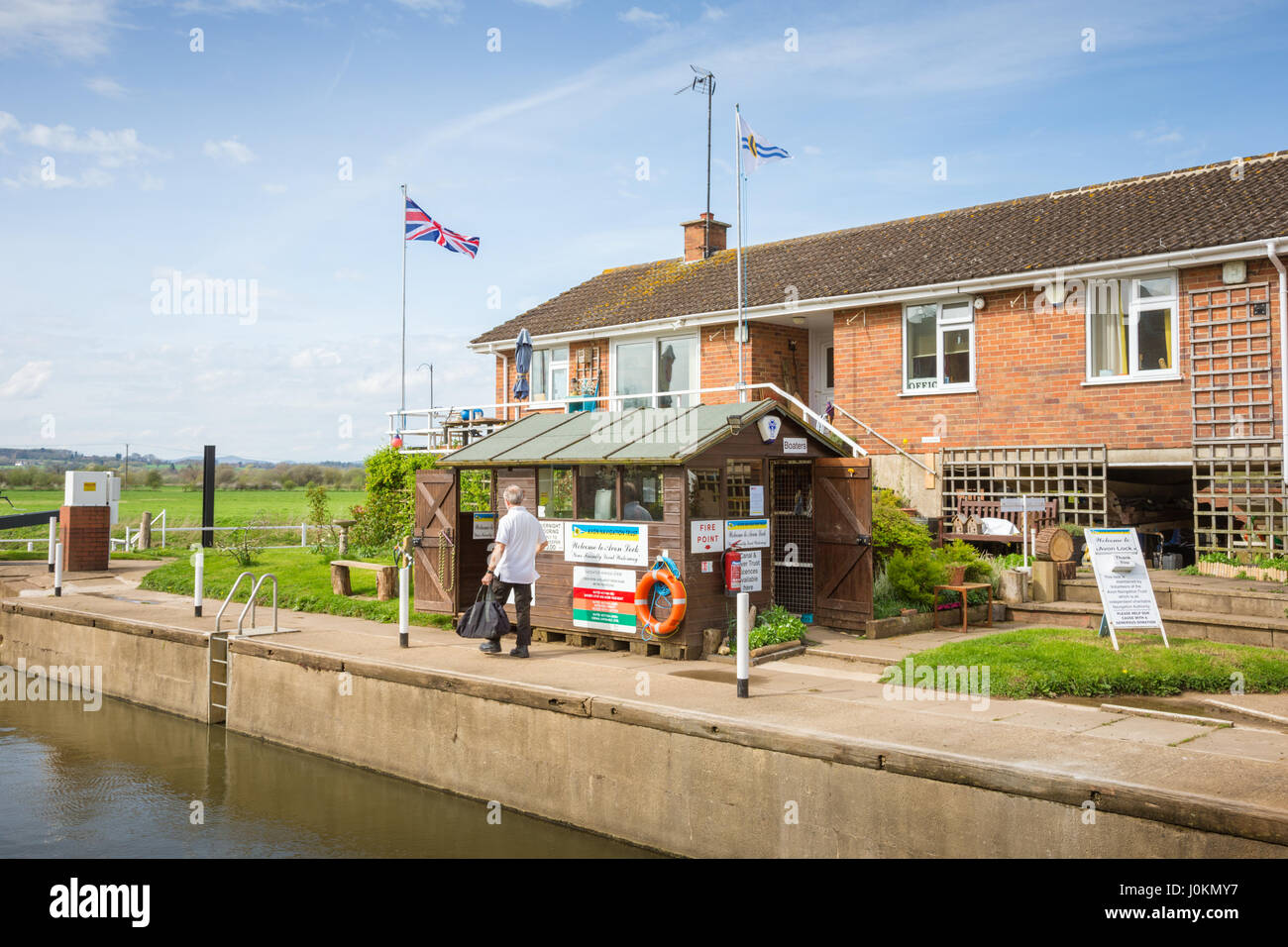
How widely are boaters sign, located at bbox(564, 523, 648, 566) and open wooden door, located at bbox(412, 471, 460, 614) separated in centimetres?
254

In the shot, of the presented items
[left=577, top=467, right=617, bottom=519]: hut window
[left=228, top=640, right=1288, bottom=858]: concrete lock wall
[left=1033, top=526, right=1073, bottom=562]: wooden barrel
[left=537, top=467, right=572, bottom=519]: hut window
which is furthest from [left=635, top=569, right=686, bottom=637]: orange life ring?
[left=1033, top=526, right=1073, bottom=562]: wooden barrel

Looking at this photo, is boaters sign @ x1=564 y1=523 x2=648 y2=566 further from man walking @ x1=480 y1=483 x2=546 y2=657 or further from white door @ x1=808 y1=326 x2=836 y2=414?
white door @ x1=808 y1=326 x2=836 y2=414

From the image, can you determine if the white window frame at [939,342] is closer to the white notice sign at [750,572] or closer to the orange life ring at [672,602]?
the white notice sign at [750,572]

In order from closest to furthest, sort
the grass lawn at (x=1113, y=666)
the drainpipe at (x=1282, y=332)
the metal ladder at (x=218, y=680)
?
the grass lawn at (x=1113, y=666), the metal ladder at (x=218, y=680), the drainpipe at (x=1282, y=332)

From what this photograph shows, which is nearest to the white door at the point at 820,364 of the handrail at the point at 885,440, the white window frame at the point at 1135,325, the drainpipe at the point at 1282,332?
the handrail at the point at 885,440

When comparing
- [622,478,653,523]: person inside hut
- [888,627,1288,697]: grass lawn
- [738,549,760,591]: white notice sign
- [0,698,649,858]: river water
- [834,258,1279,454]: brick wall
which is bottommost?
[0,698,649,858]: river water

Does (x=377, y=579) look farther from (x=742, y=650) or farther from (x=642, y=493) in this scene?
(x=742, y=650)

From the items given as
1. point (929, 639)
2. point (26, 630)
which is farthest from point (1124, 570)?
point (26, 630)

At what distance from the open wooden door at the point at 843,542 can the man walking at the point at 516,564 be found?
3832mm

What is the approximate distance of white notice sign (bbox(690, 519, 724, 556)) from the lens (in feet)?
39.4

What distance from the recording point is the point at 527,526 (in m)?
12.4

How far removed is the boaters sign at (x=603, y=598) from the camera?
12438 millimetres

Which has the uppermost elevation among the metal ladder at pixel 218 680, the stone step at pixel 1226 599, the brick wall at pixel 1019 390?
the brick wall at pixel 1019 390

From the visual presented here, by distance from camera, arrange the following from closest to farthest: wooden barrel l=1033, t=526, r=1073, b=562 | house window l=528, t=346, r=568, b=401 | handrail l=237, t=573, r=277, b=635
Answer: handrail l=237, t=573, r=277, b=635, wooden barrel l=1033, t=526, r=1073, b=562, house window l=528, t=346, r=568, b=401
